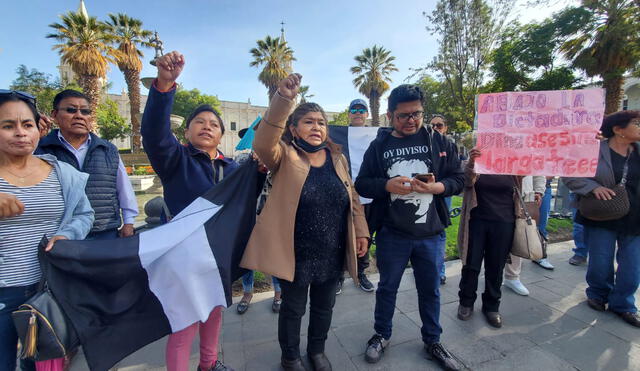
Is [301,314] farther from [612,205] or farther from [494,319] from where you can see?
[612,205]

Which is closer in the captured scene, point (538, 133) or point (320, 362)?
point (320, 362)

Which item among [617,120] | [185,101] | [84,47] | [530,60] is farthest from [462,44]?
[185,101]

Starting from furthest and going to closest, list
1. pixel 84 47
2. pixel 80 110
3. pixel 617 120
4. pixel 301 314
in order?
pixel 84 47 < pixel 617 120 < pixel 80 110 < pixel 301 314

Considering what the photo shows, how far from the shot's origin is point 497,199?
9.47 feet

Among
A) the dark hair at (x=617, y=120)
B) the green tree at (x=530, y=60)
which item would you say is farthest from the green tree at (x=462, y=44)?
the dark hair at (x=617, y=120)

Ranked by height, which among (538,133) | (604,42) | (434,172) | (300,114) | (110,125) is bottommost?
(434,172)

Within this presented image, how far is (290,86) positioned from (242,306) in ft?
8.29

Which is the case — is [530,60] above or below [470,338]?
above

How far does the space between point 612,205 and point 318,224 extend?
2.97 meters

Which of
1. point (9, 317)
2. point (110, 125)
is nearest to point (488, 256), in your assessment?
point (9, 317)

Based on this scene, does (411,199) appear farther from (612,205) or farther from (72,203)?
(72,203)

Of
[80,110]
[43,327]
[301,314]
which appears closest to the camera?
[43,327]

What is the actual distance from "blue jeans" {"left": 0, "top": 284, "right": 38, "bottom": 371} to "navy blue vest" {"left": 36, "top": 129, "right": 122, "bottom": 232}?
71 cm

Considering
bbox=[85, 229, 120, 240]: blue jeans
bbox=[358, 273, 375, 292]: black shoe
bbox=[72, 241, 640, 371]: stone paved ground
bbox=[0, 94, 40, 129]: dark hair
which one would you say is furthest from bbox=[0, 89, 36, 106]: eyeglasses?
bbox=[358, 273, 375, 292]: black shoe
